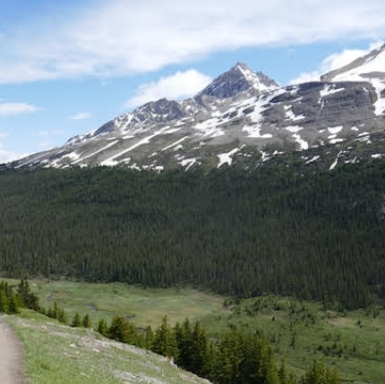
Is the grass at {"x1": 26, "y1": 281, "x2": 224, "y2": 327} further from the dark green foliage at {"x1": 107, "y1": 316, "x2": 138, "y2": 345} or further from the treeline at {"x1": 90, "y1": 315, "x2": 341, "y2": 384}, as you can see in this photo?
the treeline at {"x1": 90, "y1": 315, "x2": 341, "y2": 384}

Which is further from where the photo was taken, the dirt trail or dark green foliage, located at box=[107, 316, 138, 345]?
dark green foliage, located at box=[107, 316, 138, 345]

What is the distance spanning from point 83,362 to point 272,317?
373 ft

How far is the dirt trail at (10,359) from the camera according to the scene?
2566cm

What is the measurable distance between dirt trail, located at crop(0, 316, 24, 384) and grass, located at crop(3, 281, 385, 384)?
75.9m

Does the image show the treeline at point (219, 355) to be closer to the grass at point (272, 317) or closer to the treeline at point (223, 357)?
the treeline at point (223, 357)

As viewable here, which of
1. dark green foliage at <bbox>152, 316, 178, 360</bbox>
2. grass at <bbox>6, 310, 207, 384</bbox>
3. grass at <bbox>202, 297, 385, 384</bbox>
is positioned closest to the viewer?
grass at <bbox>6, 310, 207, 384</bbox>

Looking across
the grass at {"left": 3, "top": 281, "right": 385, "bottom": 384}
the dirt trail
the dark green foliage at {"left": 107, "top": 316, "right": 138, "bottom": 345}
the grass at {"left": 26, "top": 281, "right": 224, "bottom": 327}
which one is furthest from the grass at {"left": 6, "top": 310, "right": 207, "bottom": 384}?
the grass at {"left": 26, "top": 281, "right": 224, "bottom": 327}

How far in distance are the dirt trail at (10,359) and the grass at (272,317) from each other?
2990 inches

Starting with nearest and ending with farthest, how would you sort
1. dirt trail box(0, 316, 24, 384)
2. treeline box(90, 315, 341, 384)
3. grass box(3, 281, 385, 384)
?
1. dirt trail box(0, 316, 24, 384)
2. treeline box(90, 315, 341, 384)
3. grass box(3, 281, 385, 384)

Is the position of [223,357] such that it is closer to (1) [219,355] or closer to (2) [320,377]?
(1) [219,355]

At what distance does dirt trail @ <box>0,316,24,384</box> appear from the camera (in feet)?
84.2

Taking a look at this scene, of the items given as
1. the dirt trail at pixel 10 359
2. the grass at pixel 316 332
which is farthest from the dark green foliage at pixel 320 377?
the dirt trail at pixel 10 359

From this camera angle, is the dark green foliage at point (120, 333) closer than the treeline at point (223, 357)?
No

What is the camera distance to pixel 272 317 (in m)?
141
